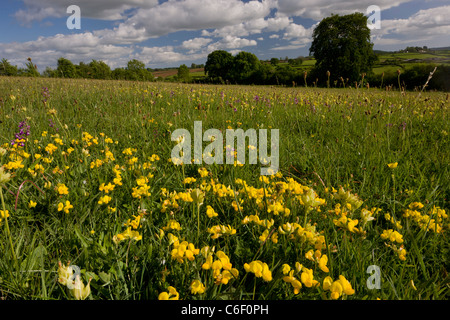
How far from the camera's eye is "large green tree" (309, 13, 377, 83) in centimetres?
3656

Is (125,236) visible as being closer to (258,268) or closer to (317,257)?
(258,268)

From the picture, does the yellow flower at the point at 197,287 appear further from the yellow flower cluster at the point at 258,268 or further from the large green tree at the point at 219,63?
the large green tree at the point at 219,63

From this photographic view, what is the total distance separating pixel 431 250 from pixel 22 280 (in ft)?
7.84

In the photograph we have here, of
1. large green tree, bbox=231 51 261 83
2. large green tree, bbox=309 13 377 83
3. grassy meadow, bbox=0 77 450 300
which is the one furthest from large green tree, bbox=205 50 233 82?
grassy meadow, bbox=0 77 450 300

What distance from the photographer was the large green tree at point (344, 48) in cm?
3656

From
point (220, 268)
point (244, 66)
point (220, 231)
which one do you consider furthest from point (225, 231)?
point (244, 66)

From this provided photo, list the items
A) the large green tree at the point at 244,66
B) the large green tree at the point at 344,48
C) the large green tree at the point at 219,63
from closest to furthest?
the large green tree at the point at 344,48, the large green tree at the point at 244,66, the large green tree at the point at 219,63

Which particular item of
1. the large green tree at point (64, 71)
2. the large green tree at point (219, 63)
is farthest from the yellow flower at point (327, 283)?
the large green tree at point (219, 63)

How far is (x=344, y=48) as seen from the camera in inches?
1470

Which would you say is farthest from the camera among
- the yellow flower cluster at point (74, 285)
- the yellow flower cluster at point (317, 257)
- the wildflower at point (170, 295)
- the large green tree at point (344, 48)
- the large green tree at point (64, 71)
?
the large green tree at point (344, 48)

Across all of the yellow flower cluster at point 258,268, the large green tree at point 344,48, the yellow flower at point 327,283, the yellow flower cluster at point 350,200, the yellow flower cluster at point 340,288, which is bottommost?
the yellow flower at point 327,283

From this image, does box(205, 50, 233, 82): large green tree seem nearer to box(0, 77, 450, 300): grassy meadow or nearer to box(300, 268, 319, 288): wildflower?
box(0, 77, 450, 300): grassy meadow
